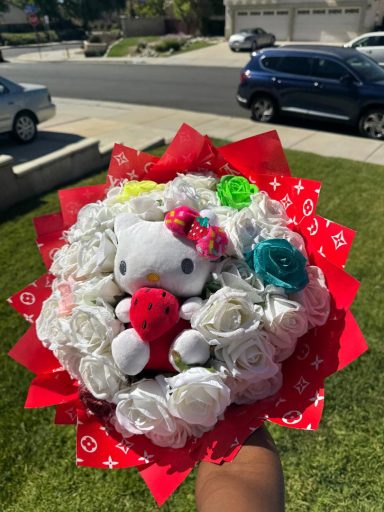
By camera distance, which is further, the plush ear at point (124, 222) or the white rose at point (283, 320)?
the plush ear at point (124, 222)

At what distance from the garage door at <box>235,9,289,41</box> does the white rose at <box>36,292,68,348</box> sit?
37.8 meters

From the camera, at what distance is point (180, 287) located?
1.28m

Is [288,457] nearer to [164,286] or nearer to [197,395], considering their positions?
[197,395]

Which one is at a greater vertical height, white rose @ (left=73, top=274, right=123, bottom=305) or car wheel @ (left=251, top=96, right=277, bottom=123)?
white rose @ (left=73, top=274, right=123, bottom=305)

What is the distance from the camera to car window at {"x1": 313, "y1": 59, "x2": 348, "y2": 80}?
29.3 feet

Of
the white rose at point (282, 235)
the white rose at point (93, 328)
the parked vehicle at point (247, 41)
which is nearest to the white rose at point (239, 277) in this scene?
the white rose at point (282, 235)

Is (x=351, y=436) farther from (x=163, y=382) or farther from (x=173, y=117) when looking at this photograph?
(x=173, y=117)

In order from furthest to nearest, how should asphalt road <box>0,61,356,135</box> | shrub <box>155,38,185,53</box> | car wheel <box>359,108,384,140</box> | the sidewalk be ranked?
shrub <box>155,38,185,53</box>, asphalt road <box>0,61,356,135</box>, car wheel <box>359,108,384,140</box>, the sidewalk

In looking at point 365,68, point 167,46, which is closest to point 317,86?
point 365,68

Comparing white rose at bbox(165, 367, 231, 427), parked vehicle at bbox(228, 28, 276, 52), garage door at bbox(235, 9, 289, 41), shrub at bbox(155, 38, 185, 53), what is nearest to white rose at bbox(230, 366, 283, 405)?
white rose at bbox(165, 367, 231, 427)

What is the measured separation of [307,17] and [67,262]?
3727 cm

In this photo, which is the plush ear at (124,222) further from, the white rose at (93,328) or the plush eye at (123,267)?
the white rose at (93,328)

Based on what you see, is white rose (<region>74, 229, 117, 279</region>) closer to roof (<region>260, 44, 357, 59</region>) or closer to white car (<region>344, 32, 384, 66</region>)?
roof (<region>260, 44, 357, 59</region>)

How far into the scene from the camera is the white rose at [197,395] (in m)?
1.17
